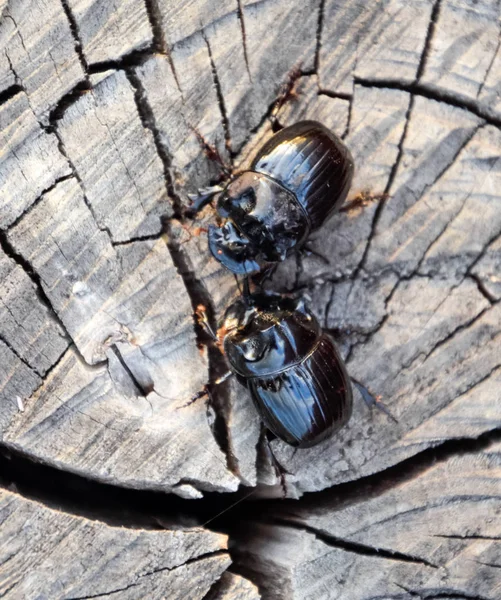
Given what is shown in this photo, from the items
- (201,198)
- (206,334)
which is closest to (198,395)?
(206,334)

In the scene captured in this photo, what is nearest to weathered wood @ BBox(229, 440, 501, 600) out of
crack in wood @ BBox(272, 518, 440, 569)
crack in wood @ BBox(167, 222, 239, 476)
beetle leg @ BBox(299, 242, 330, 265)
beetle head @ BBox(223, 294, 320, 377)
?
crack in wood @ BBox(272, 518, 440, 569)

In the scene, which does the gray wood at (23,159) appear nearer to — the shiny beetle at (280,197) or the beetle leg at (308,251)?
the shiny beetle at (280,197)

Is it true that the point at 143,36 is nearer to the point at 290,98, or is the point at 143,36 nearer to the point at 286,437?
the point at 290,98

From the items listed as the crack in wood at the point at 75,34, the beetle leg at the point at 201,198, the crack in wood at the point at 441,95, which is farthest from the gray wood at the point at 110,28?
the crack in wood at the point at 441,95

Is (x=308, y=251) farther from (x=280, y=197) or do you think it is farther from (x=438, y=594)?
(x=438, y=594)

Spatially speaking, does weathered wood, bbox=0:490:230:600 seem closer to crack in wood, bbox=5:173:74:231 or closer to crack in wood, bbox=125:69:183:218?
crack in wood, bbox=5:173:74:231

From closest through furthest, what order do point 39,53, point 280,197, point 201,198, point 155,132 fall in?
1. point 39,53
2. point 155,132
3. point 201,198
4. point 280,197
